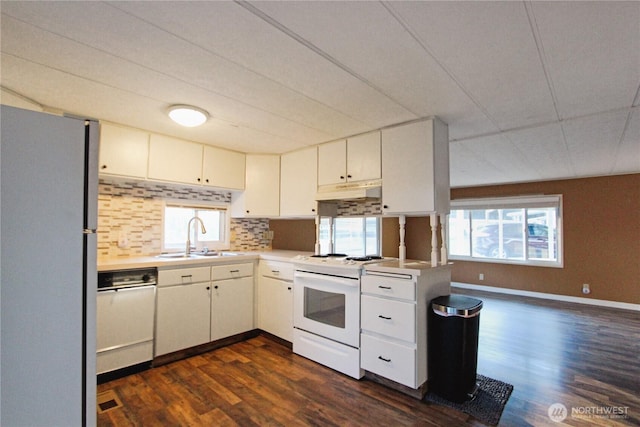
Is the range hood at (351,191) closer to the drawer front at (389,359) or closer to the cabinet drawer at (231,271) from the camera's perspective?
the cabinet drawer at (231,271)

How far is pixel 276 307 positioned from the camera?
3.17 meters

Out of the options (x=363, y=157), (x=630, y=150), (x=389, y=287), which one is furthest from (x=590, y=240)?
(x=389, y=287)

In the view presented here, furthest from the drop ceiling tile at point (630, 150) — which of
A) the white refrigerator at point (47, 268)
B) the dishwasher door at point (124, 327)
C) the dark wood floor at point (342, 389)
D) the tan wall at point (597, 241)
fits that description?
the dishwasher door at point (124, 327)

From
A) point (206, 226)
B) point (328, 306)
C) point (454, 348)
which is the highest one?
point (206, 226)

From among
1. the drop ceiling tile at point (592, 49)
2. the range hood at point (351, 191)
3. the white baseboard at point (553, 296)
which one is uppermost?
the drop ceiling tile at point (592, 49)

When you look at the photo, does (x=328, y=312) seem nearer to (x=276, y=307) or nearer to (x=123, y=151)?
(x=276, y=307)

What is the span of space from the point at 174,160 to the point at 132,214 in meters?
0.69

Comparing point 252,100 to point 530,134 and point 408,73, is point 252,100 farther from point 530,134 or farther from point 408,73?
point 530,134

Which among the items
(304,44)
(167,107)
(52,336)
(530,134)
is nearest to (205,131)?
(167,107)

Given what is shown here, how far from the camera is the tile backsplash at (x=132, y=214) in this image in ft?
9.39

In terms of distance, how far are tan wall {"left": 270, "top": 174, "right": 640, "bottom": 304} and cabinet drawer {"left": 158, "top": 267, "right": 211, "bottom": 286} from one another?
4.63ft

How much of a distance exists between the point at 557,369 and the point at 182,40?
3788 mm

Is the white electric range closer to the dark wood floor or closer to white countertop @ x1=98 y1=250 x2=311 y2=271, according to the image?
the dark wood floor

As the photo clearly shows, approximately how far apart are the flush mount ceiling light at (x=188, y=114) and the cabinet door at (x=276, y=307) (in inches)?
67.8
